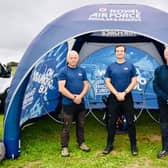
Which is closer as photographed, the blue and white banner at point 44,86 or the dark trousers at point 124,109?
the dark trousers at point 124,109

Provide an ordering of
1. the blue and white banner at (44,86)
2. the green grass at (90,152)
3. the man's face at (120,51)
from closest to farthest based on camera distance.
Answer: the green grass at (90,152) → the man's face at (120,51) → the blue and white banner at (44,86)

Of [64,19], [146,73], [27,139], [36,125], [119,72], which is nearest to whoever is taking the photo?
[119,72]

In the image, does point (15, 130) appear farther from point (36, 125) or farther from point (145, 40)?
point (145, 40)

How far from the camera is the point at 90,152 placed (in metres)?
7.50

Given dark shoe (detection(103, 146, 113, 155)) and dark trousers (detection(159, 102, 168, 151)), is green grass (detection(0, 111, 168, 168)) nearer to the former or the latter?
dark shoe (detection(103, 146, 113, 155))

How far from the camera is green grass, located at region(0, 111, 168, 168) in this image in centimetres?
684

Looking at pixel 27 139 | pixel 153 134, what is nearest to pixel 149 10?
pixel 153 134

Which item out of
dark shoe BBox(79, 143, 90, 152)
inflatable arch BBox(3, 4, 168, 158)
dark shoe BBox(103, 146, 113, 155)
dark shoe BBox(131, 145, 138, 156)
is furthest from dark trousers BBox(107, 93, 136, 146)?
inflatable arch BBox(3, 4, 168, 158)

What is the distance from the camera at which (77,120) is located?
7375mm

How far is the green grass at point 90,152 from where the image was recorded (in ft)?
22.4

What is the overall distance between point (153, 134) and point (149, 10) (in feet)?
9.10

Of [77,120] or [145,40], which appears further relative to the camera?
[145,40]

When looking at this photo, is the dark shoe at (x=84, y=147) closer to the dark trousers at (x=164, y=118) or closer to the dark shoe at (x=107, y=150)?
the dark shoe at (x=107, y=150)

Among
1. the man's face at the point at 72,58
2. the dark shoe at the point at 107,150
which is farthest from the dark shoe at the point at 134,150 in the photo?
the man's face at the point at 72,58
